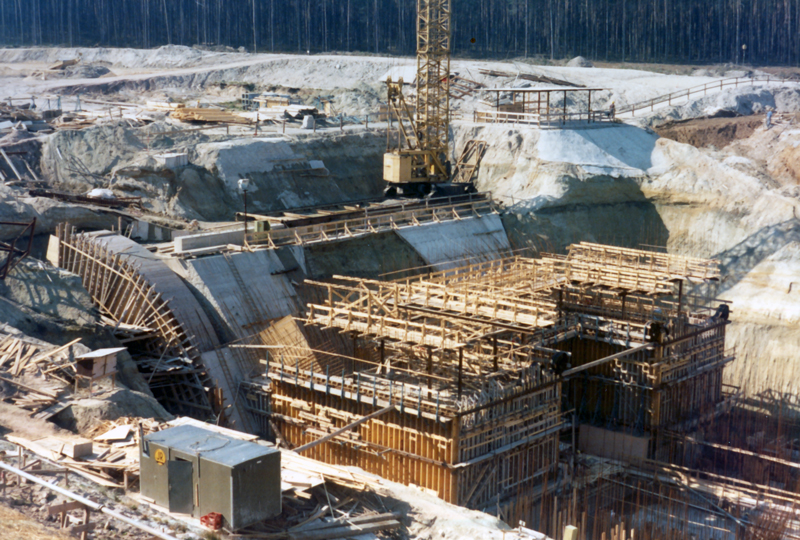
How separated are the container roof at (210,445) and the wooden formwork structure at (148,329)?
9.22m

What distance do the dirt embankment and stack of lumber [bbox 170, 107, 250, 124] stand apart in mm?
24121

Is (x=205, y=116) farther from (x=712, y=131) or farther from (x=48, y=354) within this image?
(x=48, y=354)

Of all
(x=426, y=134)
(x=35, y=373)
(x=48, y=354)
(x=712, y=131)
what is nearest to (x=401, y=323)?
(x=48, y=354)

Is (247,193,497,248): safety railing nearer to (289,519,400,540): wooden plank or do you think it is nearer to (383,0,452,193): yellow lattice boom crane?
(383,0,452,193): yellow lattice boom crane

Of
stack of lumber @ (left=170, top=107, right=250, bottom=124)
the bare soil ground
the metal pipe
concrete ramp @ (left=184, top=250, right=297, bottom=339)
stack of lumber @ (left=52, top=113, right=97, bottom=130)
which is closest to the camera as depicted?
Result: the bare soil ground

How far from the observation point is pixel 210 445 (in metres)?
17.8

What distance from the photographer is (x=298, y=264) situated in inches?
1417

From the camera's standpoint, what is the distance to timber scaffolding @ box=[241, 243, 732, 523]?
23.5 meters

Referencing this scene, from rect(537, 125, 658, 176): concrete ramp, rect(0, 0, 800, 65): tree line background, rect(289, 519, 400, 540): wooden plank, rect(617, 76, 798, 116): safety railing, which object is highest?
rect(0, 0, 800, 65): tree line background

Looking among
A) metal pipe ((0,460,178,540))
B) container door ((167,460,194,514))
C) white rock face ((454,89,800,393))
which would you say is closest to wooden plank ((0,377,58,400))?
metal pipe ((0,460,178,540))

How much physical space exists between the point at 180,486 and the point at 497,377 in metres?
10.2

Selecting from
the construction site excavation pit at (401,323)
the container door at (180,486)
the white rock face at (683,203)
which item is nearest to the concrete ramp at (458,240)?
the construction site excavation pit at (401,323)

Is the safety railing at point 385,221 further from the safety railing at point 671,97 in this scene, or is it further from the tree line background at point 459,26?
the tree line background at point 459,26

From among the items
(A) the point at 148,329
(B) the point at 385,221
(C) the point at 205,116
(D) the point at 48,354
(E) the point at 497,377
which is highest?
(C) the point at 205,116
